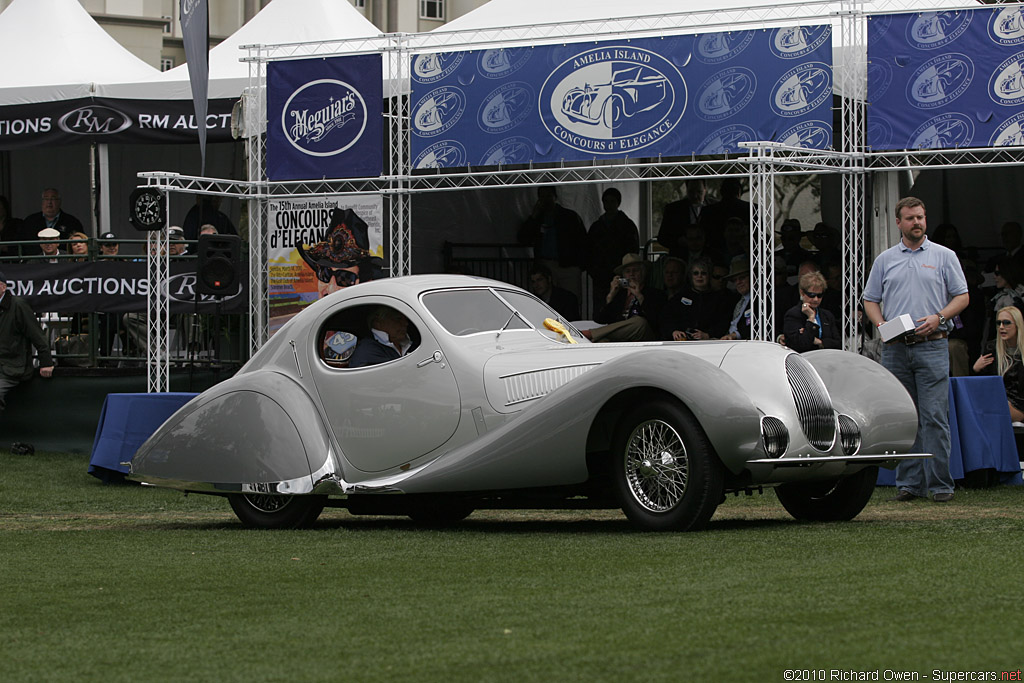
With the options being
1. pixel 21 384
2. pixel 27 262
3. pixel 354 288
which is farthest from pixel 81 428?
pixel 354 288

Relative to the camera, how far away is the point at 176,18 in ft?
166

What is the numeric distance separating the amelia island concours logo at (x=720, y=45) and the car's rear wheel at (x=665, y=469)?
7108 millimetres

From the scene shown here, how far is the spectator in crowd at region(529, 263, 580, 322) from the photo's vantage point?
1677 cm

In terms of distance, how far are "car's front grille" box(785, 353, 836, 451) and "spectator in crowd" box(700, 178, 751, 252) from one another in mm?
8909

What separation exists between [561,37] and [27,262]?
7.46 meters

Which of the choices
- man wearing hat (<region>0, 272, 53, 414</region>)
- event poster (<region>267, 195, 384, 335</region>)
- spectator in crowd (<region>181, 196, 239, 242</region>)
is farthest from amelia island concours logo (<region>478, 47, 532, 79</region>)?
man wearing hat (<region>0, 272, 53, 414</region>)

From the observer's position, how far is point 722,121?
14.4 meters

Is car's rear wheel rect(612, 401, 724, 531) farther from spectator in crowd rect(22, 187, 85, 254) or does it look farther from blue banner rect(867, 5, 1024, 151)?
spectator in crowd rect(22, 187, 85, 254)

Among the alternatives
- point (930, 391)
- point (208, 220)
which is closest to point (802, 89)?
point (930, 391)

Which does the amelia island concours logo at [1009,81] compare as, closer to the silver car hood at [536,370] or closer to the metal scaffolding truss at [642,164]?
the metal scaffolding truss at [642,164]

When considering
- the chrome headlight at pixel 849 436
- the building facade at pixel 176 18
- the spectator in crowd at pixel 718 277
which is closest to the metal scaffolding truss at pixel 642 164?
the spectator in crowd at pixel 718 277

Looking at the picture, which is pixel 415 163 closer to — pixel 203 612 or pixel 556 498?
pixel 556 498

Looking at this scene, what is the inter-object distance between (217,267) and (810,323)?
607 centimetres

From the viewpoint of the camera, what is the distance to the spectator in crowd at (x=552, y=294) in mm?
16766
